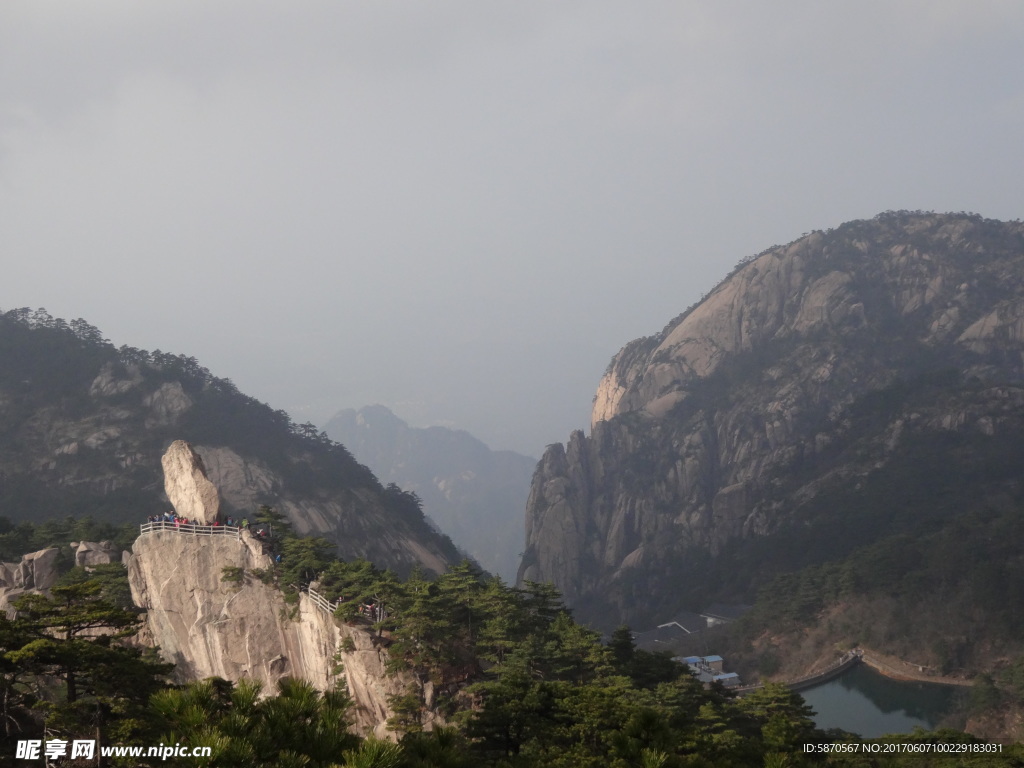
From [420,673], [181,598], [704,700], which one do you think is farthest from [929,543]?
[181,598]

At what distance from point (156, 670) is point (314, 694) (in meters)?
6.41

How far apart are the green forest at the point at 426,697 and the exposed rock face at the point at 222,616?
29.6 inches

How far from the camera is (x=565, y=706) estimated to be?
22969 millimetres

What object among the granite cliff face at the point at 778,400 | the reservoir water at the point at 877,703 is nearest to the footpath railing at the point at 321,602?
the reservoir water at the point at 877,703

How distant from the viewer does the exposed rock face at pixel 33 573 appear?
139 feet

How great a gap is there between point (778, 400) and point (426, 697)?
92.2m

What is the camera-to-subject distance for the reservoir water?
50.5 metres

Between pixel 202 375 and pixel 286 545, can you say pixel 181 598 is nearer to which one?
pixel 286 545

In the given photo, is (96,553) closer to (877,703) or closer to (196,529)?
(196,529)

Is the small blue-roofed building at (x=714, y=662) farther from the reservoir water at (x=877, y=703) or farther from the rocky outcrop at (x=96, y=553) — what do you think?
the rocky outcrop at (x=96, y=553)

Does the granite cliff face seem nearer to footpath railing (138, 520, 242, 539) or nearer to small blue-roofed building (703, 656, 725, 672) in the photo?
small blue-roofed building (703, 656, 725, 672)

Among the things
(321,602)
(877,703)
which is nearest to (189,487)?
(321,602)

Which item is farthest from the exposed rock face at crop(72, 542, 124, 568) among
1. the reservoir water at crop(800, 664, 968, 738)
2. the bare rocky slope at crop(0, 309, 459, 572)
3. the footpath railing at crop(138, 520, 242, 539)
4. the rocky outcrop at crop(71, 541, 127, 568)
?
the reservoir water at crop(800, 664, 968, 738)

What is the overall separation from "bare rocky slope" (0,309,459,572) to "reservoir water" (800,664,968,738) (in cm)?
3607
